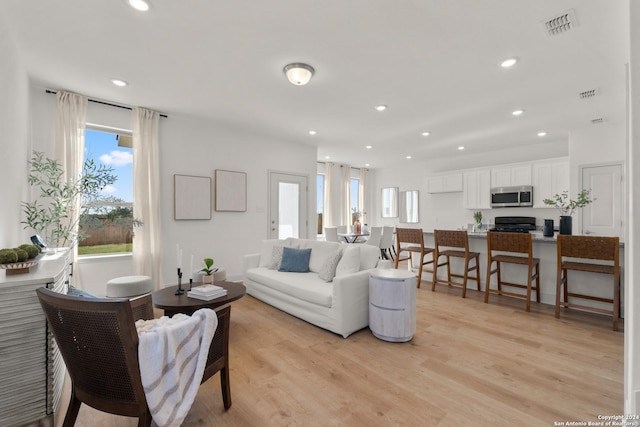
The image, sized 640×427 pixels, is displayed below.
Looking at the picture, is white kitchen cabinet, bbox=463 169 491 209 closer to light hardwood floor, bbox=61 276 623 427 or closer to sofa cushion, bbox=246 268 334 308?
light hardwood floor, bbox=61 276 623 427

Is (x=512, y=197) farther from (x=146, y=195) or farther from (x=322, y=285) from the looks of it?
(x=146, y=195)

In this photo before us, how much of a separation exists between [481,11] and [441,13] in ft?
0.95

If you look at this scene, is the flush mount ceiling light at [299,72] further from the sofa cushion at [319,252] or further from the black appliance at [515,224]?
the black appliance at [515,224]

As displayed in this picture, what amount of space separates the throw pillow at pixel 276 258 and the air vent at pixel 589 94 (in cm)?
440

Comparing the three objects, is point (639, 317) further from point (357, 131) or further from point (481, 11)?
point (357, 131)

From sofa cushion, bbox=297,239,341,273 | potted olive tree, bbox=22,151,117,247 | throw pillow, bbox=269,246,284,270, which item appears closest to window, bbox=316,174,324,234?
throw pillow, bbox=269,246,284,270

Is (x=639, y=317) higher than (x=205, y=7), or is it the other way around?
(x=205, y=7)

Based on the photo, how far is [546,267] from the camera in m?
3.76

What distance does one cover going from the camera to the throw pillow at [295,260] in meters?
3.78

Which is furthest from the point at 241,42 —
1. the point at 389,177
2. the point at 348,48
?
the point at 389,177

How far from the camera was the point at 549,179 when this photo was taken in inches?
222

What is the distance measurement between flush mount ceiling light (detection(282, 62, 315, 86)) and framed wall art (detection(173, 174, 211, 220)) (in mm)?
2574

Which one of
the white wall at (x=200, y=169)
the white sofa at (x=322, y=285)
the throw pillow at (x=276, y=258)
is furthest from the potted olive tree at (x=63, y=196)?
the throw pillow at (x=276, y=258)

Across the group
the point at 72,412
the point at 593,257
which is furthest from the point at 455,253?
the point at 72,412
